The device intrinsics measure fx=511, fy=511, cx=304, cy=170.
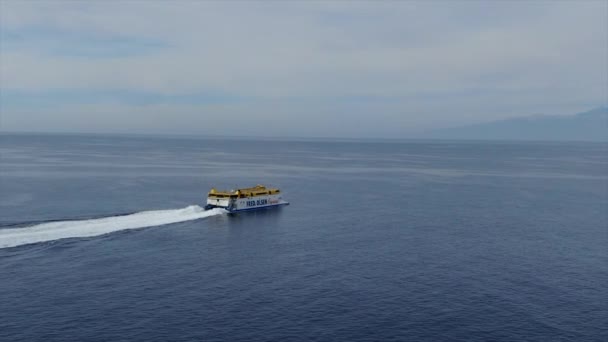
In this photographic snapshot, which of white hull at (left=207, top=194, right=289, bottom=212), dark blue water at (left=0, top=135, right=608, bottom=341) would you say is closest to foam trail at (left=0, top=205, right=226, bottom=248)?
Result: dark blue water at (left=0, top=135, right=608, bottom=341)

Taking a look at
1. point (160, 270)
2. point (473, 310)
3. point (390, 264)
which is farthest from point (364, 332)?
point (160, 270)

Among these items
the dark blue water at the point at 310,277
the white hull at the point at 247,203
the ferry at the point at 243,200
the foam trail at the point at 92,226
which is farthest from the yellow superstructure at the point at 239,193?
the dark blue water at the point at 310,277

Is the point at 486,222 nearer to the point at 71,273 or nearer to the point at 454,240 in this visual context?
the point at 454,240

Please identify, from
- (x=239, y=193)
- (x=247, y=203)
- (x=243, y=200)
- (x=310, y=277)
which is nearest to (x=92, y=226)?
(x=239, y=193)

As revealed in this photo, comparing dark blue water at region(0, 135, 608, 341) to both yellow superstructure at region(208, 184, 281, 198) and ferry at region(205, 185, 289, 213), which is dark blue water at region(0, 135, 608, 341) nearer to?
ferry at region(205, 185, 289, 213)

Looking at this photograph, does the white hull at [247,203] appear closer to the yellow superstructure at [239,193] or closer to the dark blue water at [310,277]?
the yellow superstructure at [239,193]

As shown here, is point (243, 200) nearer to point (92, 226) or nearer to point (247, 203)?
point (247, 203)
